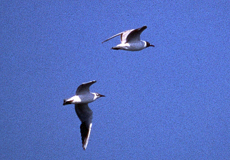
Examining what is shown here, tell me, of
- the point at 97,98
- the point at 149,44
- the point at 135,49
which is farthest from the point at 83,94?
the point at 149,44

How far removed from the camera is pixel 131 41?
19734 mm

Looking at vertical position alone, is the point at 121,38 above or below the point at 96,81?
above

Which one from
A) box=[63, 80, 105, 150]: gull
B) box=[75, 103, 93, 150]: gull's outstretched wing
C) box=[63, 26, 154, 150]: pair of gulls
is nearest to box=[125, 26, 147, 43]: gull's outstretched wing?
box=[63, 26, 154, 150]: pair of gulls

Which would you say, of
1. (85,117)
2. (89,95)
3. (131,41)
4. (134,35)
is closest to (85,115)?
(85,117)

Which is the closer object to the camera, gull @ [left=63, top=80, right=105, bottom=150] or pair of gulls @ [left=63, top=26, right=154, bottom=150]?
pair of gulls @ [left=63, top=26, right=154, bottom=150]

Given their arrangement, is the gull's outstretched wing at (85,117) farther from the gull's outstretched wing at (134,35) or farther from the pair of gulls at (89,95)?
the gull's outstretched wing at (134,35)

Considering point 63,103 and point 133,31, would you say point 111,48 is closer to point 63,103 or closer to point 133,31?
point 133,31

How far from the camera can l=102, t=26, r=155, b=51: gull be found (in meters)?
19.1

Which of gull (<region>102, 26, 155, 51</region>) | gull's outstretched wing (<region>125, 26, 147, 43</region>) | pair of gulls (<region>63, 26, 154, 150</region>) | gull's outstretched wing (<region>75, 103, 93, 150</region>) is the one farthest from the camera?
gull's outstretched wing (<region>75, 103, 93, 150</region>)

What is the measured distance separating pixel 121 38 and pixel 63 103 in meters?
4.24

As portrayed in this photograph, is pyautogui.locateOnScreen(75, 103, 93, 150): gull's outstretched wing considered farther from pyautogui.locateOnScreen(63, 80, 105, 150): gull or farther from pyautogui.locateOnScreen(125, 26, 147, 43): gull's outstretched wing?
pyautogui.locateOnScreen(125, 26, 147, 43): gull's outstretched wing

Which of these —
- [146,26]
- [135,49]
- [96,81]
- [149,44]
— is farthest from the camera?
[149,44]

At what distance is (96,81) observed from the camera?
1728 cm

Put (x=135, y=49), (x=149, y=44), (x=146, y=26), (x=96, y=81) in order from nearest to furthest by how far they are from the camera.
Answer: (x=96, y=81)
(x=146, y=26)
(x=135, y=49)
(x=149, y=44)
